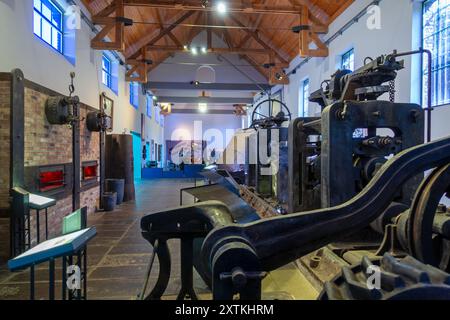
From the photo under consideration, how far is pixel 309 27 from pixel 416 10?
3.35 meters

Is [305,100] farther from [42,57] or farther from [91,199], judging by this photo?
[42,57]

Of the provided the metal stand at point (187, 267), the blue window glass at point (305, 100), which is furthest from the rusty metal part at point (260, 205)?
the blue window glass at point (305, 100)

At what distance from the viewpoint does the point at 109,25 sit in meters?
7.32

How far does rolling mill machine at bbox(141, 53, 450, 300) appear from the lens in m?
1.02

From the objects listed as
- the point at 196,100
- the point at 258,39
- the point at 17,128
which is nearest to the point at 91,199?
the point at 17,128

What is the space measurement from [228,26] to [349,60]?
414cm

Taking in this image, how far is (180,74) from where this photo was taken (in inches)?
615

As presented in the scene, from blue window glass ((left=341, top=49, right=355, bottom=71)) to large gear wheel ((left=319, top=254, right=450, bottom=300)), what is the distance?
7455 millimetres

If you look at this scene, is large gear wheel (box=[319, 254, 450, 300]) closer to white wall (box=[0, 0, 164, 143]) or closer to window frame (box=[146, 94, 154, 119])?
white wall (box=[0, 0, 164, 143])

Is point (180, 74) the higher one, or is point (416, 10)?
point (180, 74)

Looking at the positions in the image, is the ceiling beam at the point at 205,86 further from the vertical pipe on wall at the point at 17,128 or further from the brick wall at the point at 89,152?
the vertical pipe on wall at the point at 17,128

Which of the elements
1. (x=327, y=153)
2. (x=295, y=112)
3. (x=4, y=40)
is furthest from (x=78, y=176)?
(x=295, y=112)

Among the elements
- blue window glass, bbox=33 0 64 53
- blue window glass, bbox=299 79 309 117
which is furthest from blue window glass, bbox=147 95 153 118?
blue window glass, bbox=33 0 64 53
